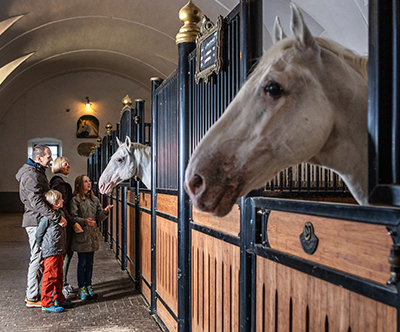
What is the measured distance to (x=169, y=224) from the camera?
10.9 ft

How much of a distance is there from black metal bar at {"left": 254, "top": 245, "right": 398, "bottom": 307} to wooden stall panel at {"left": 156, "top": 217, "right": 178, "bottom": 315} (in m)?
1.63

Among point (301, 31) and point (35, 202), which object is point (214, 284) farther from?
point (35, 202)

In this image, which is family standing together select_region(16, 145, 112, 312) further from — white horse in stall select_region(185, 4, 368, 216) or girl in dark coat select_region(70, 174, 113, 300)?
white horse in stall select_region(185, 4, 368, 216)

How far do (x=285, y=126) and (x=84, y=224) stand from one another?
367cm

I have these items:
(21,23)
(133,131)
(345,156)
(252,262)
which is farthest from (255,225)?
(21,23)

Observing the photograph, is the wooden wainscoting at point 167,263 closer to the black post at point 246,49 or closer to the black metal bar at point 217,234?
the black metal bar at point 217,234

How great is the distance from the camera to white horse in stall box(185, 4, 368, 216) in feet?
4.00

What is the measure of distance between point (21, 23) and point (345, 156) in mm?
10953

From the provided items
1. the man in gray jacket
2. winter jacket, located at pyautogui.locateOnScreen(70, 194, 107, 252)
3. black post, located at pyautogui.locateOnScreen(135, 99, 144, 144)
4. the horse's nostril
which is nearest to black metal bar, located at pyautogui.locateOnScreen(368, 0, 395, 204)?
the horse's nostril

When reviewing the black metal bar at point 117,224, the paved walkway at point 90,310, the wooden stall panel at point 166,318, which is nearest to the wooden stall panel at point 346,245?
the wooden stall panel at point 166,318

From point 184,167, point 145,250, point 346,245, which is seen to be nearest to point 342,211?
point 346,245

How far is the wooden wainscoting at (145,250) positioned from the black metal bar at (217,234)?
1.65m

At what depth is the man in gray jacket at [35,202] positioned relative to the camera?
3.92 metres

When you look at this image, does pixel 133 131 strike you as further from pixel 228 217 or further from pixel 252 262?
pixel 252 262
